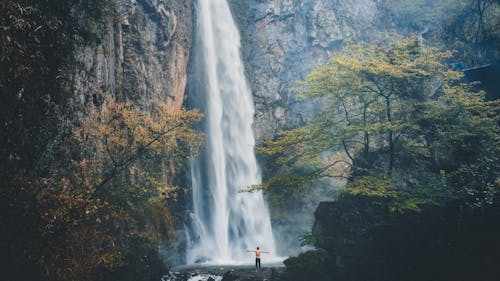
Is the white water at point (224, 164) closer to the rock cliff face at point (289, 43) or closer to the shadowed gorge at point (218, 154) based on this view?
the shadowed gorge at point (218, 154)

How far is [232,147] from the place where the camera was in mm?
28859

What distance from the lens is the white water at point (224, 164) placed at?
82.3ft

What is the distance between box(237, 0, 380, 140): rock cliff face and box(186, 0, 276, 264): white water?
245 centimetres

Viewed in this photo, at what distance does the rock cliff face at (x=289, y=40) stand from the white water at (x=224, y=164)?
245 cm

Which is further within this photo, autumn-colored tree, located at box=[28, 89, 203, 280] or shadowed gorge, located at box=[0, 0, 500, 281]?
shadowed gorge, located at box=[0, 0, 500, 281]

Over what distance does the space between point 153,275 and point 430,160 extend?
1376 cm

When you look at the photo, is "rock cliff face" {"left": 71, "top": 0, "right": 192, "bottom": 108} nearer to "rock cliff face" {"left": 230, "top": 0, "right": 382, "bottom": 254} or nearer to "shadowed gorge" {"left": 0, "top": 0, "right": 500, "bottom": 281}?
"shadowed gorge" {"left": 0, "top": 0, "right": 500, "bottom": 281}

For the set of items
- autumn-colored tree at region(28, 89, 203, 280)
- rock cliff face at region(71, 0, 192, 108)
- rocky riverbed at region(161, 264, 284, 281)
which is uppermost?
rock cliff face at region(71, 0, 192, 108)

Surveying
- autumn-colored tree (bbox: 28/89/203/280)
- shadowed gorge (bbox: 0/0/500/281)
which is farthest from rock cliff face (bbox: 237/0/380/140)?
autumn-colored tree (bbox: 28/89/203/280)

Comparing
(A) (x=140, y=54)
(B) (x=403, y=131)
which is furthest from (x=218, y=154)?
(B) (x=403, y=131)

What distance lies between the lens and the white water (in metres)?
25.1

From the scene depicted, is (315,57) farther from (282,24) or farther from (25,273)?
(25,273)

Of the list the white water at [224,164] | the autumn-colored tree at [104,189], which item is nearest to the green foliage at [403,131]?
the autumn-colored tree at [104,189]

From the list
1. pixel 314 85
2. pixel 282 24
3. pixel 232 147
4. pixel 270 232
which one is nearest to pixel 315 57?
pixel 282 24
